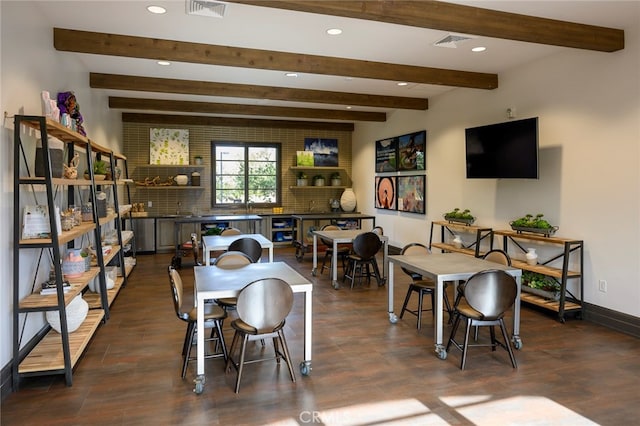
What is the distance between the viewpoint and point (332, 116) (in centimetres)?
821

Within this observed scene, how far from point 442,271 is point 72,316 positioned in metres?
3.05

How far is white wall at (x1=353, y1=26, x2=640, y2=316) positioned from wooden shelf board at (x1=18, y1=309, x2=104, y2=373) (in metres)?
4.72

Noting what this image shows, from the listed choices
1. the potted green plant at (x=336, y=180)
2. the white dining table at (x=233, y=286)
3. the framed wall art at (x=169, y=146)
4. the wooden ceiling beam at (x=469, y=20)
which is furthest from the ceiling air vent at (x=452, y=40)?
the framed wall art at (x=169, y=146)

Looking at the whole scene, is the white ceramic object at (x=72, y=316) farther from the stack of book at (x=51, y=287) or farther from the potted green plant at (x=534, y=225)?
the potted green plant at (x=534, y=225)

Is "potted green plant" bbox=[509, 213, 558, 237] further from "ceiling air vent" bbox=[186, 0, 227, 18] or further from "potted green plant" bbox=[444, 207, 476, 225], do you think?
"ceiling air vent" bbox=[186, 0, 227, 18]

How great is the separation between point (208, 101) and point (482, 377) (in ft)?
20.4

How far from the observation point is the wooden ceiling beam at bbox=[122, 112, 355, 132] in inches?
336

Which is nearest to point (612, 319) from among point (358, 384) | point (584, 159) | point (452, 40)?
point (584, 159)

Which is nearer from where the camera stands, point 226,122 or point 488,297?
point 488,297

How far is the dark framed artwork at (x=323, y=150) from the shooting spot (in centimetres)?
992

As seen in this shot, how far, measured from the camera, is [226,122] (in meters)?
9.09

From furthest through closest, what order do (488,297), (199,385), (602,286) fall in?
1. (602,286)
2. (488,297)
3. (199,385)

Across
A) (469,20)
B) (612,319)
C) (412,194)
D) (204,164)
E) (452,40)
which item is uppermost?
(452,40)

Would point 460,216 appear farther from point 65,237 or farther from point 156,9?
point 65,237
